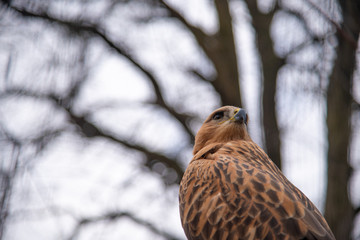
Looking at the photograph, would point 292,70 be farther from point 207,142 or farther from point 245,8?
point 245,8

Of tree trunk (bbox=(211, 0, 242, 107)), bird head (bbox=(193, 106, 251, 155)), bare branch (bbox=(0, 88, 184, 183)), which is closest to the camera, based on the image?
bird head (bbox=(193, 106, 251, 155))

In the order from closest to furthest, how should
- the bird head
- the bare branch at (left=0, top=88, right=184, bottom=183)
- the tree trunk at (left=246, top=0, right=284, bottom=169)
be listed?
the bird head → the tree trunk at (left=246, top=0, right=284, bottom=169) → the bare branch at (left=0, top=88, right=184, bottom=183)

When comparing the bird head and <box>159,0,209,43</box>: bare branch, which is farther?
<box>159,0,209,43</box>: bare branch

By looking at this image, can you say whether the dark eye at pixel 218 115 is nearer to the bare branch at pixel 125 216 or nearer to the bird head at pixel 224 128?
the bird head at pixel 224 128

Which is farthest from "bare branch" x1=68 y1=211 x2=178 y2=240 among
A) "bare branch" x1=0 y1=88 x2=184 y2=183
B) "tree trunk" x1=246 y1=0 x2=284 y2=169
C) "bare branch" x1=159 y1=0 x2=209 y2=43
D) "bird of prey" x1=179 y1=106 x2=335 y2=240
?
"bird of prey" x1=179 y1=106 x2=335 y2=240

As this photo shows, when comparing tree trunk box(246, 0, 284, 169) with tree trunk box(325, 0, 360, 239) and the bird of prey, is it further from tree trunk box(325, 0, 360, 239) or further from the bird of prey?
the bird of prey

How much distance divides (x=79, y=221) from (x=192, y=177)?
606 centimetres

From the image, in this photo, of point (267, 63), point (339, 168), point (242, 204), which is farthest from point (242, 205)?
point (267, 63)

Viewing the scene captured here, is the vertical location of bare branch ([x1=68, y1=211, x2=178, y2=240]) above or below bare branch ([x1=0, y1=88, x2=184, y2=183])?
below

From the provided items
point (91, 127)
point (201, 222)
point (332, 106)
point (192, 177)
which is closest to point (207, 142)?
point (192, 177)

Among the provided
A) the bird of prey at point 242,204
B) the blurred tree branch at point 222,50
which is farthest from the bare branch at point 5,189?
the blurred tree branch at point 222,50

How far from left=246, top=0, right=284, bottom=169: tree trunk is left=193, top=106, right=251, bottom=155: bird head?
3280 mm

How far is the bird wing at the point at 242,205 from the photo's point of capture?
308cm

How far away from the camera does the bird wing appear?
3.08 meters
